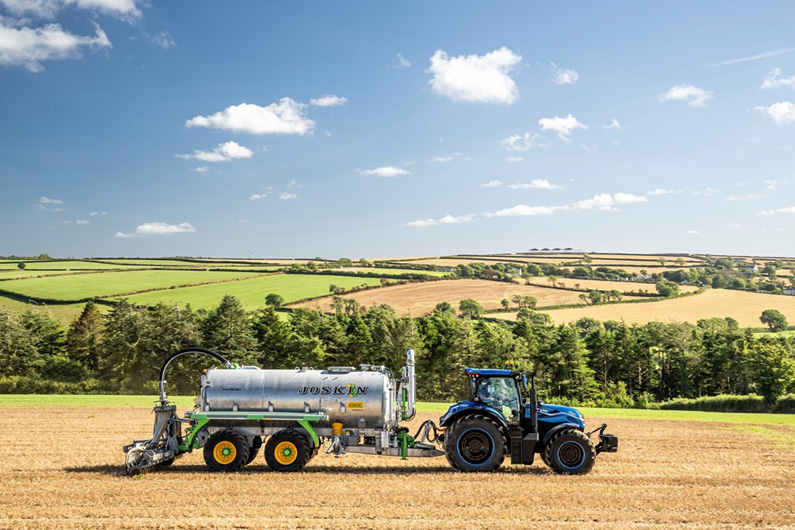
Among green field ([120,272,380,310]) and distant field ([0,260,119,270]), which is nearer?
green field ([120,272,380,310])

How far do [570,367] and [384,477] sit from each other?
49332mm

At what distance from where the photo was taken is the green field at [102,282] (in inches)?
3246

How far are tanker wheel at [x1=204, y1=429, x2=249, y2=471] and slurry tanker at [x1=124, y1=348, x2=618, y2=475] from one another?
0.09ft

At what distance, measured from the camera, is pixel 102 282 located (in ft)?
297

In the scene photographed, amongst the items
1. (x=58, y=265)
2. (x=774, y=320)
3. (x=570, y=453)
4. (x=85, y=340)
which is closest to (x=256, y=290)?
(x=85, y=340)

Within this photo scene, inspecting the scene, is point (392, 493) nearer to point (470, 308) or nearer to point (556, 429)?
point (556, 429)

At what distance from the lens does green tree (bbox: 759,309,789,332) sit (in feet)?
277

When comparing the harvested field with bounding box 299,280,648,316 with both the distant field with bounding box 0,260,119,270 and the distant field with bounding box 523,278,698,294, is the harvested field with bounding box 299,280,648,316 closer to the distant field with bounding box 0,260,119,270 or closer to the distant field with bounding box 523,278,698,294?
the distant field with bounding box 523,278,698,294

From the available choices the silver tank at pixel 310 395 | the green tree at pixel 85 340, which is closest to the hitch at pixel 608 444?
the silver tank at pixel 310 395

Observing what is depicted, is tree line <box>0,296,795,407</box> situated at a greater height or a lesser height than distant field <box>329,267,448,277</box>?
lesser

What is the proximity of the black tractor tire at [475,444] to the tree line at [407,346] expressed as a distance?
39.7 metres

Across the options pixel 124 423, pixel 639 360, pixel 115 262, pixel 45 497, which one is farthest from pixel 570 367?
pixel 115 262

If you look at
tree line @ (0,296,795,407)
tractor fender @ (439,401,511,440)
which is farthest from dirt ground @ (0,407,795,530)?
tree line @ (0,296,795,407)

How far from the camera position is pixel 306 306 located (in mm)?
78125
